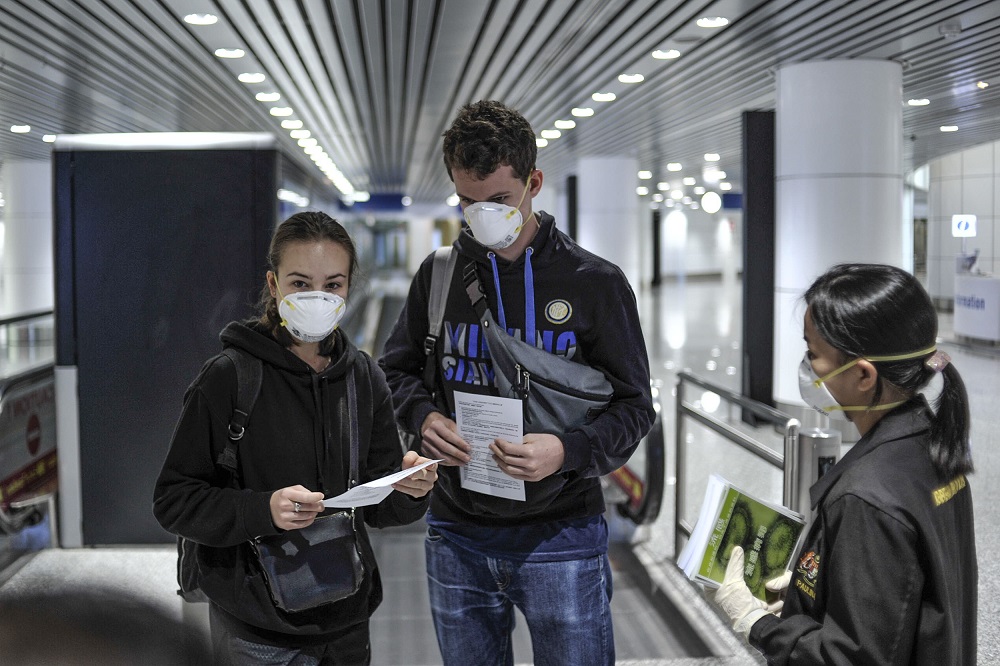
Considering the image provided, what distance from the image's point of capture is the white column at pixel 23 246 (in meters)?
19.8

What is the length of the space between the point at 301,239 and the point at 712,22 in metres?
6.80

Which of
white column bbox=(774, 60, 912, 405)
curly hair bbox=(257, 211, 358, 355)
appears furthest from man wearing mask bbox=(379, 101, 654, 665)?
white column bbox=(774, 60, 912, 405)

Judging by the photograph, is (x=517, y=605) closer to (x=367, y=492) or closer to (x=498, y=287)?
(x=367, y=492)

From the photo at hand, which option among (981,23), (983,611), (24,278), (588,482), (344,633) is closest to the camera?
(344,633)

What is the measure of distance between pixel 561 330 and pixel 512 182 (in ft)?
1.19

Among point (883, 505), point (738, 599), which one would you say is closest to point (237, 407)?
point (738, 599)

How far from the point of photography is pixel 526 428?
85.9 inches

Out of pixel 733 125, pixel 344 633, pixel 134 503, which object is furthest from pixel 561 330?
pixel 733 125

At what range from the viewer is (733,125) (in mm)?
15414

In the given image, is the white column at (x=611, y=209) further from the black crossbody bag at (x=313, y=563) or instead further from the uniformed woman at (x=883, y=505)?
the uniformed woman at (x=883, y=505)

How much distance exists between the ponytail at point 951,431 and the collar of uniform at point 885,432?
0.08 ft

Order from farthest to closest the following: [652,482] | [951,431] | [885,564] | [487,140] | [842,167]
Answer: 1. [842,167]
2. [652,482]
3. [487,140]
4. [951,431]
5. [885,564]

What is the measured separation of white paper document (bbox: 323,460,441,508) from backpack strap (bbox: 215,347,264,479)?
26 cm

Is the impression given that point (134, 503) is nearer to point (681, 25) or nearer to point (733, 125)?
point (681, 25)
